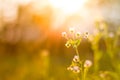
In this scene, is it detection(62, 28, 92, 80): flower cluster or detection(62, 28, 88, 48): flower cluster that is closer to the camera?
detection(62, 28, 92, 80): flower cluster

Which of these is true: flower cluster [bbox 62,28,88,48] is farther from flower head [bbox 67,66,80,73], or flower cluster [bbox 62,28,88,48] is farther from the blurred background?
the blurred background

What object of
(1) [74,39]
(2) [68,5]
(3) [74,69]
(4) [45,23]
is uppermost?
(4) [45,23]

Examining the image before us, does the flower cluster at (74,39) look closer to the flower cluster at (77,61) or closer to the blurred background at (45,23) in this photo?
the flower cluster at (77,61)

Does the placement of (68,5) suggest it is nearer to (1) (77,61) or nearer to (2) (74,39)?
(2) (74,39)

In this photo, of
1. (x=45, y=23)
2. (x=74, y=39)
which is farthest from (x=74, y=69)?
(x=45, y=23)

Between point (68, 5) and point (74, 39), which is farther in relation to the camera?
point (68, 5)

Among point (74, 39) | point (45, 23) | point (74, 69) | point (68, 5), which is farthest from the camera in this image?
point (45, 23)

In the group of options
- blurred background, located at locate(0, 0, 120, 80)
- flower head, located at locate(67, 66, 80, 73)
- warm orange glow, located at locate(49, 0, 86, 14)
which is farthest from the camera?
blurred background, located at locate(0, 0, 120, 80)

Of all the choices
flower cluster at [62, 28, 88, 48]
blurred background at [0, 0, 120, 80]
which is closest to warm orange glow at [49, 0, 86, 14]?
blurred background at [0, 0, 120, 80]

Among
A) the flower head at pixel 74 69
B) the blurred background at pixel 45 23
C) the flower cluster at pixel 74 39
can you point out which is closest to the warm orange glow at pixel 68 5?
the blurred background at pixel 45 23

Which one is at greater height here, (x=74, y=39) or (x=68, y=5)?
(x=68, y=5)
